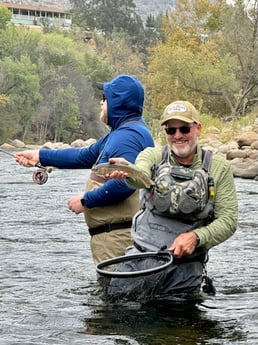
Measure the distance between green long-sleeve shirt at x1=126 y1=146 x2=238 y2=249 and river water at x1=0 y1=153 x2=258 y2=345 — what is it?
0.62 m

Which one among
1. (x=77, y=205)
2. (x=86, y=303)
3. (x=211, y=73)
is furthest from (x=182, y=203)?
(x=211, y=73)

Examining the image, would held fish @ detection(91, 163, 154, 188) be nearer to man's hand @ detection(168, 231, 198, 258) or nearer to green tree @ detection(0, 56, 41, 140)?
man's hand @ detection(168, 231, 198, 258)

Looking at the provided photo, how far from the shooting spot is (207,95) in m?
60.5

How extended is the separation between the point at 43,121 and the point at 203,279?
76.7m

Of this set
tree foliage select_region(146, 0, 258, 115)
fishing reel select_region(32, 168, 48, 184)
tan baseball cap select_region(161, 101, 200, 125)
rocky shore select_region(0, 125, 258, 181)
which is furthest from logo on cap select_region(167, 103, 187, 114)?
tree foliage select_region(146, 0, 258, 115)

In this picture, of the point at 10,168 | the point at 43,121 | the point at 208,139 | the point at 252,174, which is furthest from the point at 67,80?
the point at 252,174

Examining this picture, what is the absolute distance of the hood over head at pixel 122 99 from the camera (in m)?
6.42

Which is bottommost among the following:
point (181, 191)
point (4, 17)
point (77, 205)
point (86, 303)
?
point (4, 17)

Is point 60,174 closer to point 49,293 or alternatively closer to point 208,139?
point 208,139

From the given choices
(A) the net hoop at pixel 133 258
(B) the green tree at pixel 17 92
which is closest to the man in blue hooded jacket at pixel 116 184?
(A) the net hoop at pixel 133 258

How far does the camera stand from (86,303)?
21.6 feet

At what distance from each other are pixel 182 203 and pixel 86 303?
1.37 meters

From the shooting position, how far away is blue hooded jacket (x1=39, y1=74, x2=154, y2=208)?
6262 mm

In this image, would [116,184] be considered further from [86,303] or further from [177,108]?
[86,303]
